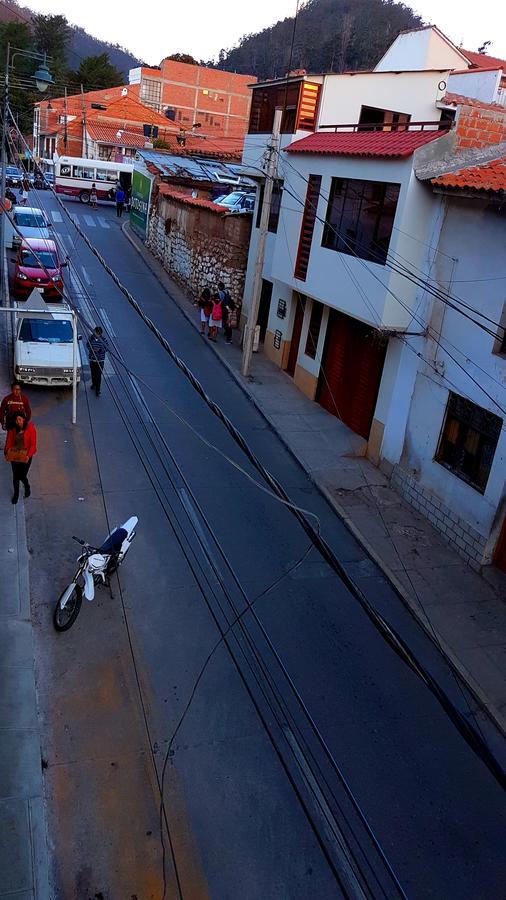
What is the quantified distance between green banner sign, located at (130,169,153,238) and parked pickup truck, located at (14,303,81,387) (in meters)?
20.8

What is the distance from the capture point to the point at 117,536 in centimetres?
1006

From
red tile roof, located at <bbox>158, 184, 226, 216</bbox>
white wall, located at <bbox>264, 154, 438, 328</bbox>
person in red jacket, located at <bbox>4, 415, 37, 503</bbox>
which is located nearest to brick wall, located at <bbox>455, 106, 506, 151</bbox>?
white wall, located at <bbox>264, 154, 438, 328</bbox>

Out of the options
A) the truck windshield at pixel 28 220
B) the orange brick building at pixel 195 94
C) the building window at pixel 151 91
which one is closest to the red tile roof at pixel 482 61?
the truck windshield at pixel 28 220

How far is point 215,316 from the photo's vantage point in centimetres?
2342

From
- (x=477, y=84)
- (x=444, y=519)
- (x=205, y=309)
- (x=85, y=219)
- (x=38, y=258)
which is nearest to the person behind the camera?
(x=444, y=519)

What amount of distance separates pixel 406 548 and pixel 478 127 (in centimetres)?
875

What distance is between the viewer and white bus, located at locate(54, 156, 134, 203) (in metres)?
48.0

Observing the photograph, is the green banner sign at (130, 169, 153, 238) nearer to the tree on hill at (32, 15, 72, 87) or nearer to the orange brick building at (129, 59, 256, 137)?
the orange brick building at (129, 59, 256, 137)

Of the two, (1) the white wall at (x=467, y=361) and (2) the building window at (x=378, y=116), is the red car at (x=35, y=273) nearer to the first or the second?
(2) the building window at (x=378, y=116)

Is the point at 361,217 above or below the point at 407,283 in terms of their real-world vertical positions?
above

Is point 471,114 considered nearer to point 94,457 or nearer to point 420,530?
point 420,530

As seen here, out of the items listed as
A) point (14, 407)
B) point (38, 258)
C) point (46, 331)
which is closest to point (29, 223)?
point (38, 258)

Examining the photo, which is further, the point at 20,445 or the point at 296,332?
the point at 296,332

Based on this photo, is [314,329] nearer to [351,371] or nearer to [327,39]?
[351,371]
